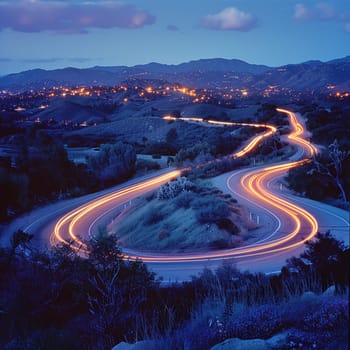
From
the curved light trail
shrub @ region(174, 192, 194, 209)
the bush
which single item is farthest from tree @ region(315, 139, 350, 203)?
shrub @ region(174, 192, 194, 209)

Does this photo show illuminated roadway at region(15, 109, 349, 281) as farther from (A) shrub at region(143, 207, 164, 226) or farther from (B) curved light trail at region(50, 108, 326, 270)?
(A) shrub at region(143, 207, 164, 226)

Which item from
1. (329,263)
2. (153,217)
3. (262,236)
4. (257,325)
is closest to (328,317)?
(257,325)

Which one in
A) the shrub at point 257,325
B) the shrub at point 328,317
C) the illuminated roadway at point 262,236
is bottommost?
the illuminated roadway at point 262,236

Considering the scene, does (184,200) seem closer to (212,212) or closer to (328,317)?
(212,212)

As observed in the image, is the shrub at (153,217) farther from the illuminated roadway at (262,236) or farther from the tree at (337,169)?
the tree at (337,169)

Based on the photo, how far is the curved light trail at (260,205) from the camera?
54.1 feet

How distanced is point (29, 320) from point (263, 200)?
512 inches

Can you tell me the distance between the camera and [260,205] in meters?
20.7

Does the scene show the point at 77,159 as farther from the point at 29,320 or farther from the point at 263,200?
the point at 29,320

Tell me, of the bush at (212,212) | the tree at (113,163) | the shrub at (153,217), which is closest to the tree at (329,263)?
the bush at (212,212)

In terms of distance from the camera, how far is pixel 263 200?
21.5 meters

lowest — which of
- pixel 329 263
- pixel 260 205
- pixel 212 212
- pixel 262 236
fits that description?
pixel 262 236

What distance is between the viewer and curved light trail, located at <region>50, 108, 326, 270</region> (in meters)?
16.5

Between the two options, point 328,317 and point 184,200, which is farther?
point 184,200
